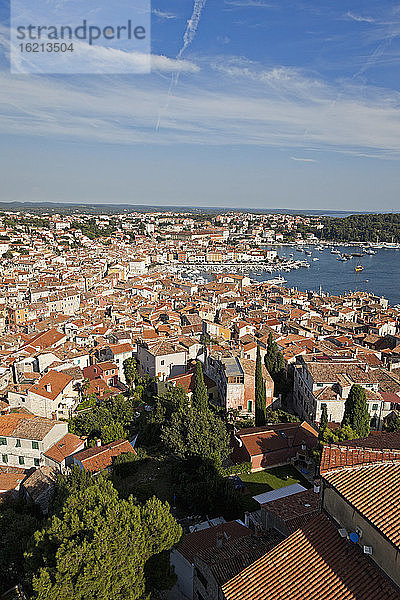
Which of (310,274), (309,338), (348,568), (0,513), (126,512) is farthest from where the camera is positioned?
(310,274)

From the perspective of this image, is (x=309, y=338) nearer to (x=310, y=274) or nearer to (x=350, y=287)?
(x=350, y=287)

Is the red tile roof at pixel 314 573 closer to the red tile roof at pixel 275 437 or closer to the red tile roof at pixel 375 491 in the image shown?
the red tile roof at pixel 375 491

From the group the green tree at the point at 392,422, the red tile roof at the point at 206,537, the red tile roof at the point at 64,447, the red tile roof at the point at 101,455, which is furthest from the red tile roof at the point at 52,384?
the green tree at the point at 392,422

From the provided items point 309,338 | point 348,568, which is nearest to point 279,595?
point 348,568

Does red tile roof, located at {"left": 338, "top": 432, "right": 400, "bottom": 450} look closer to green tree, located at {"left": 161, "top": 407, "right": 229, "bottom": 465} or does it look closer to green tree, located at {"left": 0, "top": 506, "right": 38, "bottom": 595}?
green tree, located at {"left": 161, "top": 407, "right": 229, "bottom": 465}

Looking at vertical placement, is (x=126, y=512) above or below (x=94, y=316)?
above

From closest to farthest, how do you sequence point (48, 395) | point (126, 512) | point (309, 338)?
point (126, 512) < point (48, 395) < point (309, 338)

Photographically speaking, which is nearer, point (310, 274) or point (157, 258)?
point (310, 274)
